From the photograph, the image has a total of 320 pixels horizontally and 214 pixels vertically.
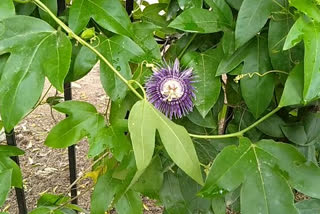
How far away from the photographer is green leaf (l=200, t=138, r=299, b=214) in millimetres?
685

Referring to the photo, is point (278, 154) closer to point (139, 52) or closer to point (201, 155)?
point (201, 155)

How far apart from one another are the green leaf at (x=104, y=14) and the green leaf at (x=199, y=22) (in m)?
0.08

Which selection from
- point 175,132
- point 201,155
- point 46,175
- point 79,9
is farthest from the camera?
point 46,175

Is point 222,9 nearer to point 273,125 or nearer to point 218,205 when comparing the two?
point 273,125

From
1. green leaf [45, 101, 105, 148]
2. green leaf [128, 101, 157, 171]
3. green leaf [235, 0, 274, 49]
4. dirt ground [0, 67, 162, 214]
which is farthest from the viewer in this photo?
dirt ground [0, 67, 162, 214]

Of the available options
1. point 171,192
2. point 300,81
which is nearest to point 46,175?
point 171,192

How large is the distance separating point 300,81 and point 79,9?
0.37 metres

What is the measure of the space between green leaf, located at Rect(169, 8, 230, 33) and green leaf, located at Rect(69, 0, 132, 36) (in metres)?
0.08

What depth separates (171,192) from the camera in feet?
2.88

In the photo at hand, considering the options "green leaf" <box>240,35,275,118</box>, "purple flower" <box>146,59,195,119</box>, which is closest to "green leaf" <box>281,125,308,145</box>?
"green leaf" <box>240,35,275,118</box>

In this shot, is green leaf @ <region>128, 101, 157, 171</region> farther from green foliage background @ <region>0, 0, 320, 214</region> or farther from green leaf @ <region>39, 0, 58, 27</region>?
green leaf @ <region>39, 0, 58, 27</region>

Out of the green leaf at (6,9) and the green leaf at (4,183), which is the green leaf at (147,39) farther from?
the green leaf at (4,183)

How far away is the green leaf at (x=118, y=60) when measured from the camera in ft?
2.47

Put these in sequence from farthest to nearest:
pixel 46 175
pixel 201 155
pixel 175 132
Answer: pixel 46 175 → pixel 201 155 → pixel 175 132
